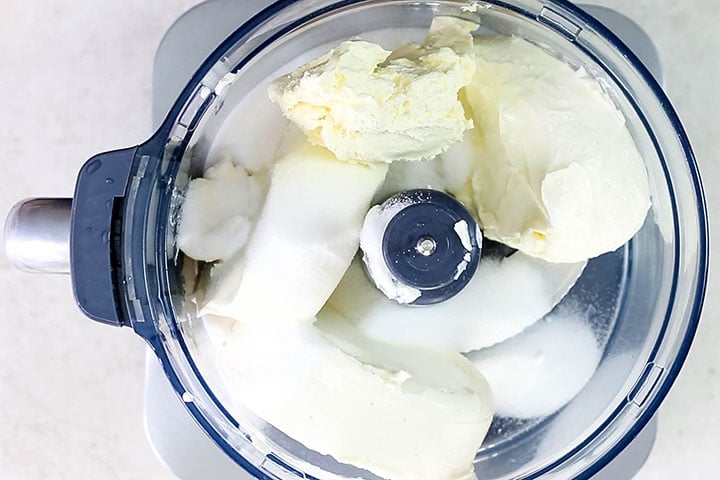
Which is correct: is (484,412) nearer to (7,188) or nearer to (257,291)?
(257,291)

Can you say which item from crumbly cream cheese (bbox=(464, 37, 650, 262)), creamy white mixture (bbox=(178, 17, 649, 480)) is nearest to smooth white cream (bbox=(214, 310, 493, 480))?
creamy white mixture (bbox=(178, 17, 649, 480))

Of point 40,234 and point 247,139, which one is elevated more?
point 247,139

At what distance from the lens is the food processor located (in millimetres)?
455

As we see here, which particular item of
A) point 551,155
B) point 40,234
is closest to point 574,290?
point 551,155

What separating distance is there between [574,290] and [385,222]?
16 centimetres

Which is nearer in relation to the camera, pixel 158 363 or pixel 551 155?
pixel 551 155

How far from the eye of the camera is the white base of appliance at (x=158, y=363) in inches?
22.7

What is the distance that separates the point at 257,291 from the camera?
0.46m

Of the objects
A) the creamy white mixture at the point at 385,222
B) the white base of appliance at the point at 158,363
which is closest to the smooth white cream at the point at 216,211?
the creamy white mixture at the point at 385,222

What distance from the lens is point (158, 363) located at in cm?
58

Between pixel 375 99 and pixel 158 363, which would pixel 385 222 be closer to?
pixel 375 99

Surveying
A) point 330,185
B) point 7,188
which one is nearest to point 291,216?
point 330,185

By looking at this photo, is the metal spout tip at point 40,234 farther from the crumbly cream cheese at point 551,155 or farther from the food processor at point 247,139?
the crumbly cream cheese at point 551,155

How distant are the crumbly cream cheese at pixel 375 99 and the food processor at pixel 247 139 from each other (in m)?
0.07
